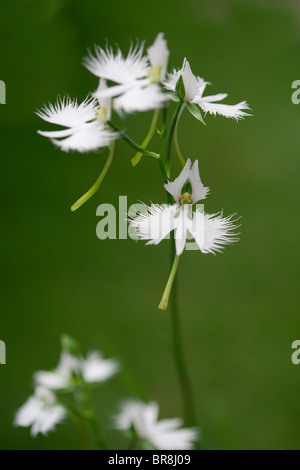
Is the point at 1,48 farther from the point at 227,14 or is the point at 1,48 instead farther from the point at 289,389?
the point at 289,389

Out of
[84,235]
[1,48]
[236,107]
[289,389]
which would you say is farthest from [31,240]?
[236,107]

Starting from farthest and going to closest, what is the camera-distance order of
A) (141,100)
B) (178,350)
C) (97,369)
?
(97,369), (178,350), (141,100)

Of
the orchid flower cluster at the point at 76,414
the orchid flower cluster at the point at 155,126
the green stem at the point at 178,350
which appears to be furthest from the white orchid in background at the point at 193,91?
the orchid flower cluster at the point at 76,414

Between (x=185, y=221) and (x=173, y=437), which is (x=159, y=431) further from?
(x=185, y=221)

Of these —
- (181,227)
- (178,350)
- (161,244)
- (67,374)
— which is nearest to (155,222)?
(181,227)

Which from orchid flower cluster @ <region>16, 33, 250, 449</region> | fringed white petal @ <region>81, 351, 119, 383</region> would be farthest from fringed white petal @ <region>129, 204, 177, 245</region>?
fringed white petal @ <region>81, 351, 119, 383</region>

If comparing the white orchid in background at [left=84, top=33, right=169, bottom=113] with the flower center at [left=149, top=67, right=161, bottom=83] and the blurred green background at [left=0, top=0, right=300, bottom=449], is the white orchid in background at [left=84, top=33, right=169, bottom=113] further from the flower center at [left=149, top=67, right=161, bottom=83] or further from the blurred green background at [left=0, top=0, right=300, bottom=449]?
the blurred green background at [left=0, top=0, right=300, bottom=449]
